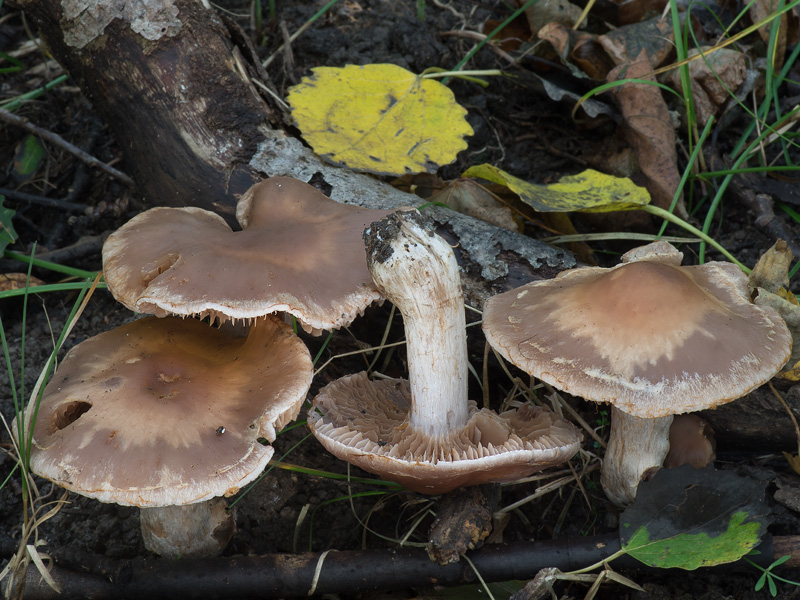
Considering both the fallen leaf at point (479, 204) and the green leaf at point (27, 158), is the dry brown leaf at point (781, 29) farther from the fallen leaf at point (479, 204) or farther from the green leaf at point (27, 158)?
the green leaf at point (27, 158)

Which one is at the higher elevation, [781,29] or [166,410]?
[166,410]

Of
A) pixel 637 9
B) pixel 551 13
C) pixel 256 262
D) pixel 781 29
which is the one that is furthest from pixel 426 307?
pixel 781 29

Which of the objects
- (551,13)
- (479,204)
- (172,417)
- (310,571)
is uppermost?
(551,13)

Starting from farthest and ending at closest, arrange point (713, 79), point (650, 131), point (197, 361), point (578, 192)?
point (713, 79) < point (650, 131) < point (578, 192) < point (197, 361)

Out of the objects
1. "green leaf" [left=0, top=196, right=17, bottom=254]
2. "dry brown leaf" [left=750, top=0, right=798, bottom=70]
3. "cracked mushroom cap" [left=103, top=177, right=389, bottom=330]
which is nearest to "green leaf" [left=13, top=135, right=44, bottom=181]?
"green leaf" [left=0, top=196, right=17, bottom=254]

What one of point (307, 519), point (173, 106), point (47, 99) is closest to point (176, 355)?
point (307, 519)

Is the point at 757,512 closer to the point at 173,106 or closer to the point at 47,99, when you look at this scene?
the point at 173,106

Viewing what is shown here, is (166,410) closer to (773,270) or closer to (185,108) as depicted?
(185,108)

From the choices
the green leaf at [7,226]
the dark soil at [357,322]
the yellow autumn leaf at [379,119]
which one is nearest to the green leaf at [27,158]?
the dark soil at [357,322]
